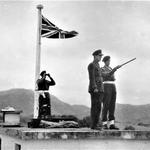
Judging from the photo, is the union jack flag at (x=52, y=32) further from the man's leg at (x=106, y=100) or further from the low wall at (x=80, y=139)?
the low wall at (x=80, y=139)

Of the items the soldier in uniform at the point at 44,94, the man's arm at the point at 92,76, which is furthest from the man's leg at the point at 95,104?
the soldier in uniform at the point at 44,94

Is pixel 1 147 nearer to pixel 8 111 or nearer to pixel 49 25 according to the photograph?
pixel 8 111

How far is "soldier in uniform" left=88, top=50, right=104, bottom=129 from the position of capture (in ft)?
28.8

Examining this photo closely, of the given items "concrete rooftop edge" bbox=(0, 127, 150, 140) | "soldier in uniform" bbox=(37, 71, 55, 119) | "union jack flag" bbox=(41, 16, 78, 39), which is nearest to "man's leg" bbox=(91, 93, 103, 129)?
"concrete rooftop edge" bbox=(0, 127, 150, 140)

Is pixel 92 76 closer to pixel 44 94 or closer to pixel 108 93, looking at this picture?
pixel 108 93

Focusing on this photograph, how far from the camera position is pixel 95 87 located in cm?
873

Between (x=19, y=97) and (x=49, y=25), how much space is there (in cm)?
6515

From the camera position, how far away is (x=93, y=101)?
888cm

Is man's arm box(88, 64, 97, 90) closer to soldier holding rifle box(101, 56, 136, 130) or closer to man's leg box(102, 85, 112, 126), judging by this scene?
soldier holding rifle box(101, 56, 136, 130)

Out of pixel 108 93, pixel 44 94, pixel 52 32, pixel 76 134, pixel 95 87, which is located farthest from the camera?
pixel 52 32

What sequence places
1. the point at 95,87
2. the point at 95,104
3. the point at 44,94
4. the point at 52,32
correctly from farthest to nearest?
the point at 52,32 → the point at 44,94 → the point at 95,104 → the point at 95,87

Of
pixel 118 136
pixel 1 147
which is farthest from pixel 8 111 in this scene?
pixel 118 136

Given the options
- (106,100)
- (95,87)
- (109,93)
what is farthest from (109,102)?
(95,87)

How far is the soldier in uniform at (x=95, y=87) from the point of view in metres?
8.79
